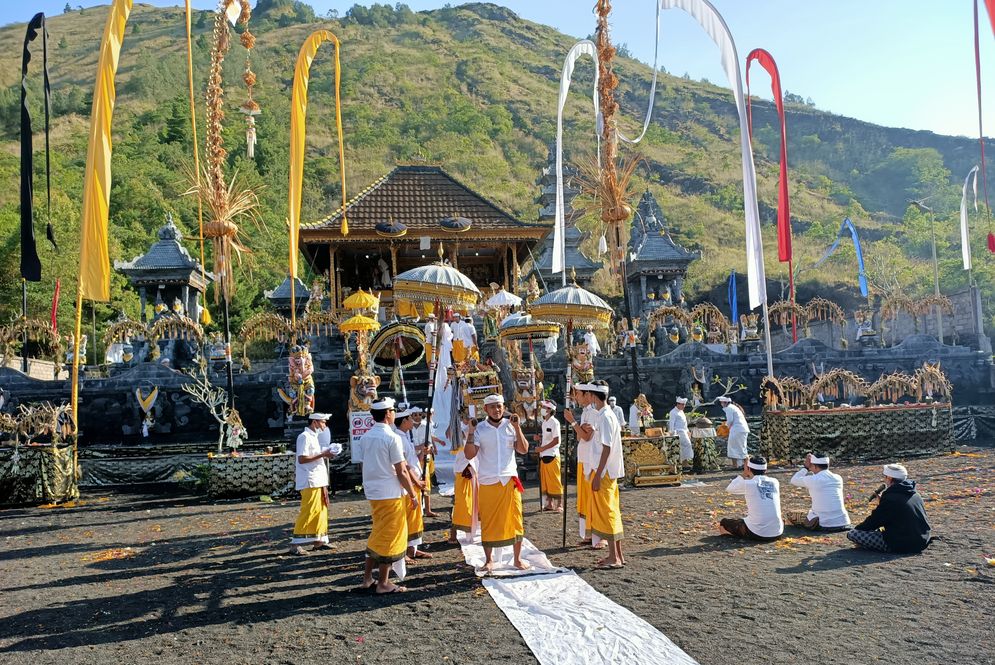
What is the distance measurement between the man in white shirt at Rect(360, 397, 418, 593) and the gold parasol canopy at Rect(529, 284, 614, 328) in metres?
5.41

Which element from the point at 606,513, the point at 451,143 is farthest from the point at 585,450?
the point at 451,143

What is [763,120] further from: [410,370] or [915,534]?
[915,534]

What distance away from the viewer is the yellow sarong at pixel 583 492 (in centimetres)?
713

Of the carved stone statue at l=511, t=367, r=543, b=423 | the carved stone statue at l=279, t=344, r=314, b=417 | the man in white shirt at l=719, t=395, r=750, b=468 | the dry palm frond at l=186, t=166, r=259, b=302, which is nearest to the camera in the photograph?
the dry palm frond at l=186, t=166, r=259, b=302

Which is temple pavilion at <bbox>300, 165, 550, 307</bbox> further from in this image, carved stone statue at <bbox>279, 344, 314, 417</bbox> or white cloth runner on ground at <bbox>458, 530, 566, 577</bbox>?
white cloth runner on ground at <bbox>458, 530, 566, 577</bbox>

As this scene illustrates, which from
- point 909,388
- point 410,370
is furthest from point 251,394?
point 909,388

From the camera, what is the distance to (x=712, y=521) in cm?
852

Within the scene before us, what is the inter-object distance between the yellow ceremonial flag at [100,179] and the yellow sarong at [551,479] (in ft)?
21.0

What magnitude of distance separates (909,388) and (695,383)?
5131 mm

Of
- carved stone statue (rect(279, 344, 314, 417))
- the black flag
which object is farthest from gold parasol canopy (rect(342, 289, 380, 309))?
the black flag

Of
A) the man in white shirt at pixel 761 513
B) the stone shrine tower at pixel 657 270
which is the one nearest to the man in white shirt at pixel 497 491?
the man in white shirt at pixel 761 513

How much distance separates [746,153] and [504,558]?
26.1ft

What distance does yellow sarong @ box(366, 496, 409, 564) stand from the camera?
18.9ft

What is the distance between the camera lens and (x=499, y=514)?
632 centimetres
